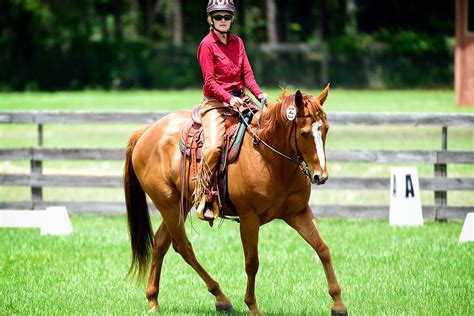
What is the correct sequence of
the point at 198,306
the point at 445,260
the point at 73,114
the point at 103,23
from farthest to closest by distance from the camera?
the point at 103,23 < the point at 73,114 < the point at 445,260 < the point at 198,306

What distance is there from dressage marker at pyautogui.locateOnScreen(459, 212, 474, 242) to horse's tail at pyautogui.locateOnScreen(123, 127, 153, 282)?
3.84m

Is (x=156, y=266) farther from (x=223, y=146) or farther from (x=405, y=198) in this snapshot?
(x=405, y=198)

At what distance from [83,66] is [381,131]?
962 inches

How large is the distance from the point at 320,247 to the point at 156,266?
1844 mm

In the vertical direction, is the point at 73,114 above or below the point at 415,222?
above

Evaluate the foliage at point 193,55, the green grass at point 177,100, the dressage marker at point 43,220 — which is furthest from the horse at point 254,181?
the foliage at point 193,55

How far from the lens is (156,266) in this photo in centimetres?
870

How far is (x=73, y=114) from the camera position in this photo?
14273mm

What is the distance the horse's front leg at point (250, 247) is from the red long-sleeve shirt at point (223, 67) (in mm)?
1027

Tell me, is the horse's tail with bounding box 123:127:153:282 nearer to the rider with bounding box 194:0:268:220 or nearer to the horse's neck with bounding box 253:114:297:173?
the rider with bounding box 194:0:268:220

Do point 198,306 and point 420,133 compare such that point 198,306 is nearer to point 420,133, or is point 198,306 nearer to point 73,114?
point 73,114

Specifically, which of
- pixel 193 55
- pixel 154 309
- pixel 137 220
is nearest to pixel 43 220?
pixel 137 220

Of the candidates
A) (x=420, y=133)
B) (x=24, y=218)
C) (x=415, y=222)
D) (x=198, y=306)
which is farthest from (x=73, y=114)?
(x=420, y=133)

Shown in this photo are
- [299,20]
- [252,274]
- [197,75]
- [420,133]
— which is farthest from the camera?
[299,20]
